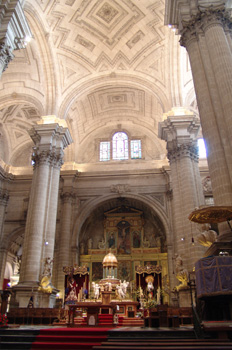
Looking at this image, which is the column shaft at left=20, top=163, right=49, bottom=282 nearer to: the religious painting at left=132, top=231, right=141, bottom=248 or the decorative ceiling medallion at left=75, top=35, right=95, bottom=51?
the decorative ceiling medallion at left=75, top=35, right=95, bottom=51

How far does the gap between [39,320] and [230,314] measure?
8.75 metres

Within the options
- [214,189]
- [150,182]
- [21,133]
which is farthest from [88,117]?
[214,189]

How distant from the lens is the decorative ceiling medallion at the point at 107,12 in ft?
63.4

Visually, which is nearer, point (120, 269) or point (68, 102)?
point (68, 102)

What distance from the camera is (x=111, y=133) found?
28297mm

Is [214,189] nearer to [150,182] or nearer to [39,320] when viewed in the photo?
[39,320]

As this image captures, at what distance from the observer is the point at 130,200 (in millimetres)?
26641

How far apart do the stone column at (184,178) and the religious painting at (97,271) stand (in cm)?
1002

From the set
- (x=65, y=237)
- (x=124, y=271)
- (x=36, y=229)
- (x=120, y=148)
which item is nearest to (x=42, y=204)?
(x=36, y=229)

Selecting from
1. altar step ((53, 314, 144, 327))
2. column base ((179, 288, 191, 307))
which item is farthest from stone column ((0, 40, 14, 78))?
column base ((179, 288, 191, 307))

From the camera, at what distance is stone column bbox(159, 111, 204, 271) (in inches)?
580

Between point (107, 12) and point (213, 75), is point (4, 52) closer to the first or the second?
point (213, 75)

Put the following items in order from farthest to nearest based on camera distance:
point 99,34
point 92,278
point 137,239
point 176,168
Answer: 1. point 137,239
2. point 92,278
3. point 99,34
4. point 176,168

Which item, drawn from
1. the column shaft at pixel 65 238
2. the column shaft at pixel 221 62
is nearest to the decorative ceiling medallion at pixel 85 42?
the column shaft at pixel 65 238
